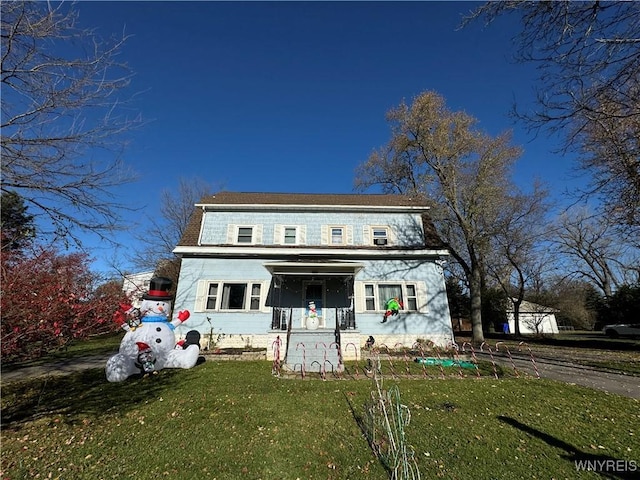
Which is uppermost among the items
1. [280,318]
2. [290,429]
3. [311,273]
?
[311,273]

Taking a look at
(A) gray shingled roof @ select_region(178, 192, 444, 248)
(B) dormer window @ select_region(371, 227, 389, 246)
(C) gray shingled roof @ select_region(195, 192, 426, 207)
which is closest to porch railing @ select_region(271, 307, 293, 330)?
(A) gray shingled roof @ select_region(178, 192, 444, 248)

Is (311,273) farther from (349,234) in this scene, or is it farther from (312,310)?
(349,234)

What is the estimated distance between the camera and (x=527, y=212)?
66.9 feet

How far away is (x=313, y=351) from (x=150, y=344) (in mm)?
5539

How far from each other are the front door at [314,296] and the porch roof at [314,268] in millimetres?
1732

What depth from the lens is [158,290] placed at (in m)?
8.91

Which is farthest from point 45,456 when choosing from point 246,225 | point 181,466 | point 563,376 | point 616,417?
point 563,376

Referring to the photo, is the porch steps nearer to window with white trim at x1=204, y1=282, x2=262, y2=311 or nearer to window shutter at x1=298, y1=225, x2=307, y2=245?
window with white trim at x1=204, y1=282, x2=262, y2=311

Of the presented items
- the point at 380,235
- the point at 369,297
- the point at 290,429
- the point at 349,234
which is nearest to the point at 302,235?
the point at 349,234

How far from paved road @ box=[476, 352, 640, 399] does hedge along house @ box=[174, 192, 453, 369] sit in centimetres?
360

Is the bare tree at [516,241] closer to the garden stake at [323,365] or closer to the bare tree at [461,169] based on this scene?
the bare tree at [461,169]

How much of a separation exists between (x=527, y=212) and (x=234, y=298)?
2158 cm

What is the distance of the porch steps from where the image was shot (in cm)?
961

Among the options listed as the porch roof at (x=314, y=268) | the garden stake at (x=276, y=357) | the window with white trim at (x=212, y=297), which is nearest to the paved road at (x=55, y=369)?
the window with white trim at (x=212, y=297)
